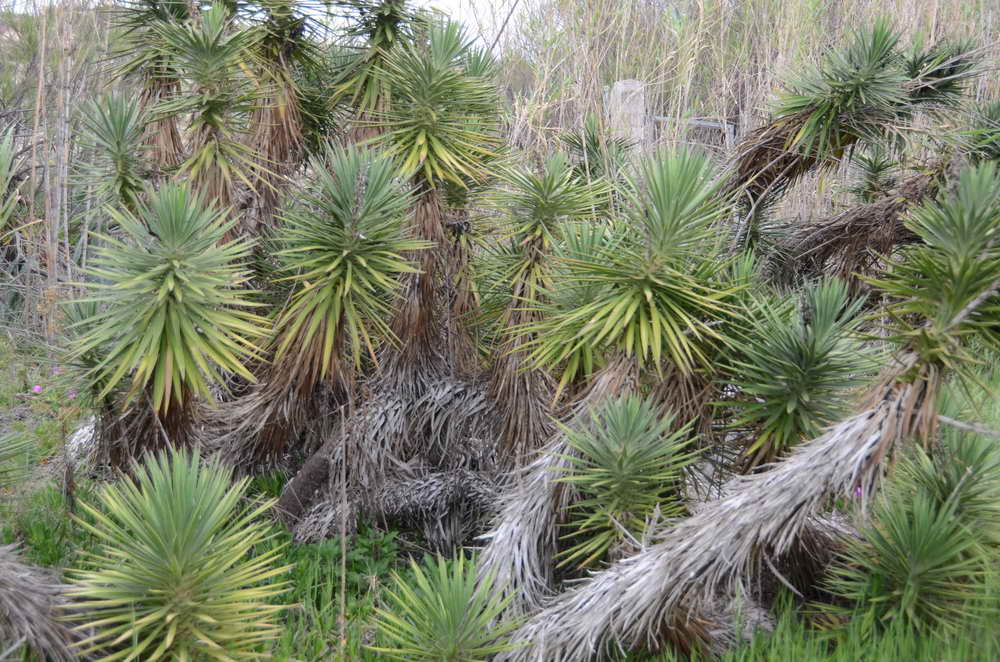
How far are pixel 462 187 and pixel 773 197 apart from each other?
5.12 ft

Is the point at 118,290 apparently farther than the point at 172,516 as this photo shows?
Yes

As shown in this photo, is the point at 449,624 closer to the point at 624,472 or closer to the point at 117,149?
the point at 624,472

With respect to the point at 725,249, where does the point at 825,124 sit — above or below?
above

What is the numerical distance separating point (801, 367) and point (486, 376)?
176 cm

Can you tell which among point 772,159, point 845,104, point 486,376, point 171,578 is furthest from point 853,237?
point 171,578

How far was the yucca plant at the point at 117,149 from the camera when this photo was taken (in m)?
3.40

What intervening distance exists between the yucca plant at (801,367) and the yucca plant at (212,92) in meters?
2.09

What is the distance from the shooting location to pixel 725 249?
12.9 ft

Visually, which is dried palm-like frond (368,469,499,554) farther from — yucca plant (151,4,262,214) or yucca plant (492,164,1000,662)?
yucca plant (151,4,262,214)

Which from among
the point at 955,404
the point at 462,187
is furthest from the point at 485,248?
the point at 955,404

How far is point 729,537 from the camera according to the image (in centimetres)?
251

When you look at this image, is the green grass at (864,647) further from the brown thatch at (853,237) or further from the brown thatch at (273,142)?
the brown thatch at (273,142)

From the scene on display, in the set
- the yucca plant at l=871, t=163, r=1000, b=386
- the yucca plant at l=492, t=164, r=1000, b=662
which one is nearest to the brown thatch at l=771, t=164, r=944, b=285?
the yucca plant at l=492, t=164, r=1000, b=662

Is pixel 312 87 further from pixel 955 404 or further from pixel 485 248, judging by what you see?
pixel 955 404
